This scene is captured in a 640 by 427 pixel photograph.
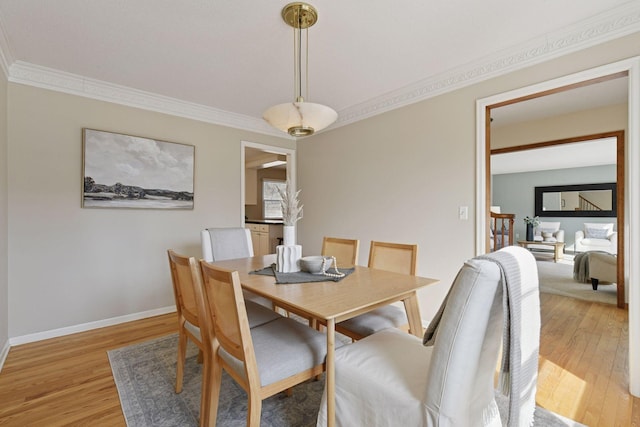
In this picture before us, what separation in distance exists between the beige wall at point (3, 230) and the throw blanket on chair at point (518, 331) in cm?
310

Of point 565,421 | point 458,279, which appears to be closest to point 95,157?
point 458,279

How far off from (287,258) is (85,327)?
7.69 ft

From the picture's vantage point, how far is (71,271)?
2715 mm

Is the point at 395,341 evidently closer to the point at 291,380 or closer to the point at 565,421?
the point at 291,380

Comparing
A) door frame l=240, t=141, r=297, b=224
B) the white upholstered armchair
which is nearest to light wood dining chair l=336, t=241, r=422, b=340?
door frame l=240, t=141, r=297, b=224

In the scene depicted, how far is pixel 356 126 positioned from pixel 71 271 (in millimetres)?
3257

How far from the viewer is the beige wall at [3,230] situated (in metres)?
2.24

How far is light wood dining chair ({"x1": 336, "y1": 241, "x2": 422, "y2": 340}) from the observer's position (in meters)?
1.74

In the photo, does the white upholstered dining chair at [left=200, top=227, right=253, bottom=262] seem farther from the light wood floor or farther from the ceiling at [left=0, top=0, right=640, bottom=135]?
the ceiling at [left=0, top=0, right=640, bottom=135]

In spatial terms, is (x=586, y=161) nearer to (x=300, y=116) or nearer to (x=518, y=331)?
(x=300, y=116)

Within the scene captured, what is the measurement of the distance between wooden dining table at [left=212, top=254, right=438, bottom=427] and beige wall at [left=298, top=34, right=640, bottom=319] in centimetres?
111

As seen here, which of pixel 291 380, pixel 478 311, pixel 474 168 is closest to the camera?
pixel 478 311

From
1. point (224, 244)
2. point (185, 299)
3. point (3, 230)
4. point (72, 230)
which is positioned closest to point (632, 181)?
point (185, 299)

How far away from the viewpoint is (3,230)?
2.29 m
